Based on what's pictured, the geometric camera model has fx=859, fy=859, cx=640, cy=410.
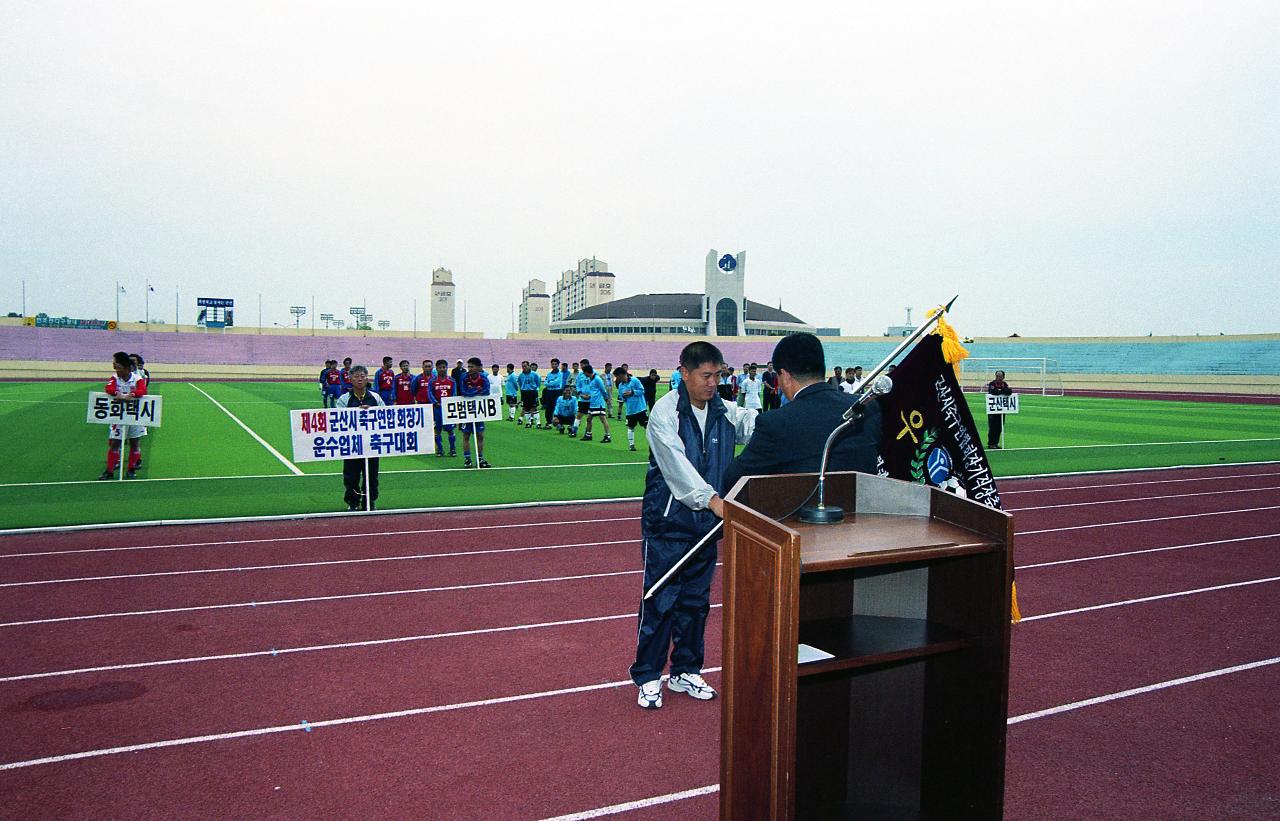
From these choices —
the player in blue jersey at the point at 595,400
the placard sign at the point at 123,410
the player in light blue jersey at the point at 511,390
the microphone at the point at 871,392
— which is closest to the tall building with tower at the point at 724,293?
the player in light blue jersey at the point at 511,390

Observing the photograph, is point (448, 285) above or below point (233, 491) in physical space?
above

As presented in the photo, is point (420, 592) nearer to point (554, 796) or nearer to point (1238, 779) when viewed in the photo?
point (554, 796)

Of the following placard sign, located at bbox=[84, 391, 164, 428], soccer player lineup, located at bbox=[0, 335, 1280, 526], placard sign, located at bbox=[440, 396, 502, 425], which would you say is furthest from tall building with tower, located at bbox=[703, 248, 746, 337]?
placard sign, located at bbox=[84, 391, 164, 428]

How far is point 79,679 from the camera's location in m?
5.50

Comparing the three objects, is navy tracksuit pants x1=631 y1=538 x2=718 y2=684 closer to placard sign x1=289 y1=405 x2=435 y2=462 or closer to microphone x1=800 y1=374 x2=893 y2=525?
microphone x1=800 y1=374 x2=893 y2=525

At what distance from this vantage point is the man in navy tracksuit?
15.1 feet

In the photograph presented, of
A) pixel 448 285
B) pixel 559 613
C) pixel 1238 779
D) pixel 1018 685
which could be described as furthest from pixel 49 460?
pixel 448 285

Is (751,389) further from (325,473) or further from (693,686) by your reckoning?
(693,686)

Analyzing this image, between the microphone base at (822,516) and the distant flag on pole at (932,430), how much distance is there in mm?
2055

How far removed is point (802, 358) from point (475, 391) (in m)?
14.2

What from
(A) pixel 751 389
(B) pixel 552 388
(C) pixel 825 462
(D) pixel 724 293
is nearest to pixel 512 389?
(B) pixel 552 388

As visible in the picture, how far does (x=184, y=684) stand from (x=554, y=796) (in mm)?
2829

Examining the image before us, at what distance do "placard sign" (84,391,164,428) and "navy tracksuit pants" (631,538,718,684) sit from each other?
35.4 feet

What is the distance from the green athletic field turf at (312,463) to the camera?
38.7 feet
